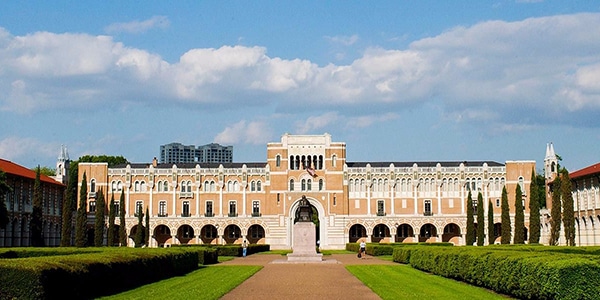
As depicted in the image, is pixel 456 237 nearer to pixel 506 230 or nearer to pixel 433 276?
pixel 506 230

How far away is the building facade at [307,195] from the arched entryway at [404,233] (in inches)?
5.0

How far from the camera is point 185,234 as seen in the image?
96.8 meters

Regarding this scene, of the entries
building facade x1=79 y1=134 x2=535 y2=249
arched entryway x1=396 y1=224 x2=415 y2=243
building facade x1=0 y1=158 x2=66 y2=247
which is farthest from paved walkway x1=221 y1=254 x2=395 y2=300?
arched entryway x1=396 y1=224 x2=415 y2=243

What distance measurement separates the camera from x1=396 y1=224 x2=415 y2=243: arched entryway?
95.1 metres

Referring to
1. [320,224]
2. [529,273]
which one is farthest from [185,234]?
[529,273]

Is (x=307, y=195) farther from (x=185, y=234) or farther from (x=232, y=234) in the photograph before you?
(x=185, y=234)

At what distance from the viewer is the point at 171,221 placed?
94.6m

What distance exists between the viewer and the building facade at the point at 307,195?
93.9 meters

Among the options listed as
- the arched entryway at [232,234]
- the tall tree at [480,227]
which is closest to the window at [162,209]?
the arched entryway at [232,234]

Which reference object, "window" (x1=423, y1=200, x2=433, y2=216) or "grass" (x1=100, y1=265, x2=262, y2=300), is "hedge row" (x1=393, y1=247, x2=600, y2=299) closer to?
"grass" (x1=100, y1=265, x2=262, y2=300)

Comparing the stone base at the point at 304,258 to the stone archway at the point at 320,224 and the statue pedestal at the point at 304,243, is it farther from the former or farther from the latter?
the stone archway at the point at 320,224

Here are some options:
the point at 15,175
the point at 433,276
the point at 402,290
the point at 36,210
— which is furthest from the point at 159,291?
the point at 15,175

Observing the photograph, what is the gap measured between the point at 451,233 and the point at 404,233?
19.2 feet

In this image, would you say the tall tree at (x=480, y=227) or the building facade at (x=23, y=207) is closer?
the building facade at (x=23, y=207)
